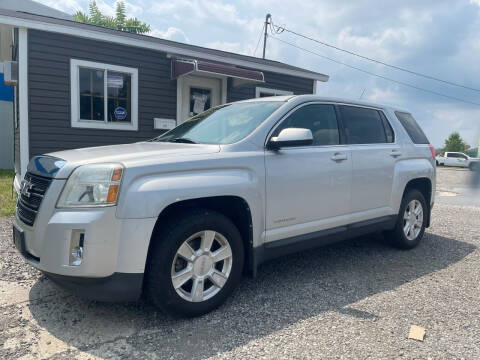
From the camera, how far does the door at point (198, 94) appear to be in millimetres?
9625

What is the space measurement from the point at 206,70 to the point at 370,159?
539cm

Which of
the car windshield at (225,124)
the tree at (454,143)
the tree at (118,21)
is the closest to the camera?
the car windshield at (225,124)

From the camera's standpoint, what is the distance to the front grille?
266 cm

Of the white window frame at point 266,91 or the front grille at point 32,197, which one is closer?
the front grille at point 32,197

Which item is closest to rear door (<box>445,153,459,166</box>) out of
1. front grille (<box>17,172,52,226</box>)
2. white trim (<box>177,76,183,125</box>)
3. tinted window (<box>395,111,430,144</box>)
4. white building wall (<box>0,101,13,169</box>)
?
white trim (<box>177,76,183,125</box>)

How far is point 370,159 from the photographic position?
4.11 m

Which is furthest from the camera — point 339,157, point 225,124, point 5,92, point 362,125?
point 5,92

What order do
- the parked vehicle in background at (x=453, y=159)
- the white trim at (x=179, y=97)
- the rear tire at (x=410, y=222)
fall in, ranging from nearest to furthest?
the rear tire at (x=410, y=222)
the white trim at (x=179, y=97)
the parked vehicle in background at (x=453, y=159)

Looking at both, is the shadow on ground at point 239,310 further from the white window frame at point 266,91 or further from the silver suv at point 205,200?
the white window frame at point 266,91

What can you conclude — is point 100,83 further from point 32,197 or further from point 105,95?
point 32,197

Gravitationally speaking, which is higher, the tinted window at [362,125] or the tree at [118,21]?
the tree at [118,21]

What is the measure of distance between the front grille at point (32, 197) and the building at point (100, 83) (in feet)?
16.7

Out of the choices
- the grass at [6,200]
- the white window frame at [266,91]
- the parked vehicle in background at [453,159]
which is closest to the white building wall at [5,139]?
the grass at [6,200]

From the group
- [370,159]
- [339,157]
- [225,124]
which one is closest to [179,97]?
[225,124]
